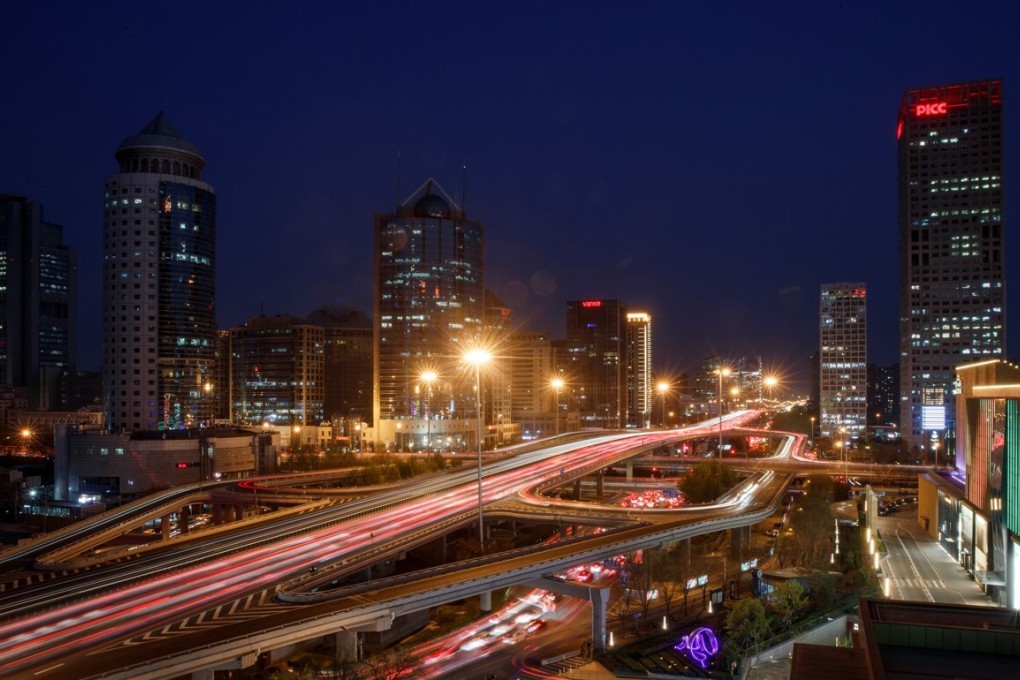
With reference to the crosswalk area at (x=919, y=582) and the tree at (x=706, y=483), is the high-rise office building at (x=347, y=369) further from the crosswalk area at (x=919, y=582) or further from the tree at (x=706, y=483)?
the crosswalk area at (x=919, y=582)

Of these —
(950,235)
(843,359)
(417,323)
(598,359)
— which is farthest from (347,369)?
(950,235)

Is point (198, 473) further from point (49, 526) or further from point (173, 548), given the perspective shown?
point (173, 548)

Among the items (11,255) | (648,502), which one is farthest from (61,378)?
(648,502)

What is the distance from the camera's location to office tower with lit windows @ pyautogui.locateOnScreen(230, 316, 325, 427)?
133 metres

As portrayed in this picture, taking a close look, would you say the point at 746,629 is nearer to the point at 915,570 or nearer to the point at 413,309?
the point at 915,570

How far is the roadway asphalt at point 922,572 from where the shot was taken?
1346 inches

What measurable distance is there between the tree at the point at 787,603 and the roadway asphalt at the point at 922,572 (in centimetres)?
462

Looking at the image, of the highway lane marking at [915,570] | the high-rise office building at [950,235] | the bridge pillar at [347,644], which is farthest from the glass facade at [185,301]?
the high-rise office building at [950,235]

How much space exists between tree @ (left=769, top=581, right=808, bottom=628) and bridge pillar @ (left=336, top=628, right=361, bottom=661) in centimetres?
1611

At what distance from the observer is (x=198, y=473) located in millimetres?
71500

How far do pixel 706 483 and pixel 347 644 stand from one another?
123 feet

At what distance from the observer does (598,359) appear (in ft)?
596

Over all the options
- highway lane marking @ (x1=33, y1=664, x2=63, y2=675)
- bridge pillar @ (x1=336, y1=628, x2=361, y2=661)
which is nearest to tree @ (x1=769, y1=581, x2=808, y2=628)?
bridge pillar @ (x1=336, y1=628, x2=361, y2=661)

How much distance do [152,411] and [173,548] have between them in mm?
56296
